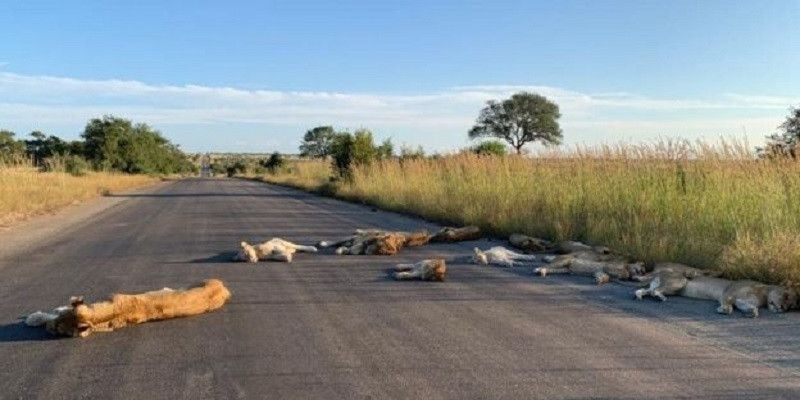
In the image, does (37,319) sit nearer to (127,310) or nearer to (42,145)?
(127,310)

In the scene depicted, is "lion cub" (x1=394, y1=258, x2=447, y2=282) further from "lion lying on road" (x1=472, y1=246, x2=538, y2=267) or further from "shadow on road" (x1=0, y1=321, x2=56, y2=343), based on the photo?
"shadow on road" (x1=0, y1=321, x2=56, y2=343)

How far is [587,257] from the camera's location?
9344 millimetres

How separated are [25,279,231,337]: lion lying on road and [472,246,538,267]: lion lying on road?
13.0ft

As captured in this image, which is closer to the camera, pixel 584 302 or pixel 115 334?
pixel 115 334

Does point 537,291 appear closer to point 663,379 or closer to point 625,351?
point 625,351

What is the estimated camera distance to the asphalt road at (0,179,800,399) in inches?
179

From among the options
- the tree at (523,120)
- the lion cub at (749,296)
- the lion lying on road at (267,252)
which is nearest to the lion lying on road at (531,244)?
the lion lying on road at (267,252)

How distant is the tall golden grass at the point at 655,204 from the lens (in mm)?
8711

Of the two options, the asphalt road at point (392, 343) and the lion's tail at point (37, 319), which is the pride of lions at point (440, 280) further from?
the asphalt road at point (392, 343)

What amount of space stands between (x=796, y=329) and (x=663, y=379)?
6.84ft

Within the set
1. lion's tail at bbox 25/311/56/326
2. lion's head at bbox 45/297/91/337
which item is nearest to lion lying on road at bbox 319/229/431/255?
lion's tail at bbox 25/311/56/326

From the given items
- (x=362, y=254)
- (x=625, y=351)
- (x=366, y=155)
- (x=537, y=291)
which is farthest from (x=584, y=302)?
(x=366, y=155)

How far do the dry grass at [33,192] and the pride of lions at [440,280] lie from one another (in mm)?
10637

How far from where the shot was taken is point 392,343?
559 cm
